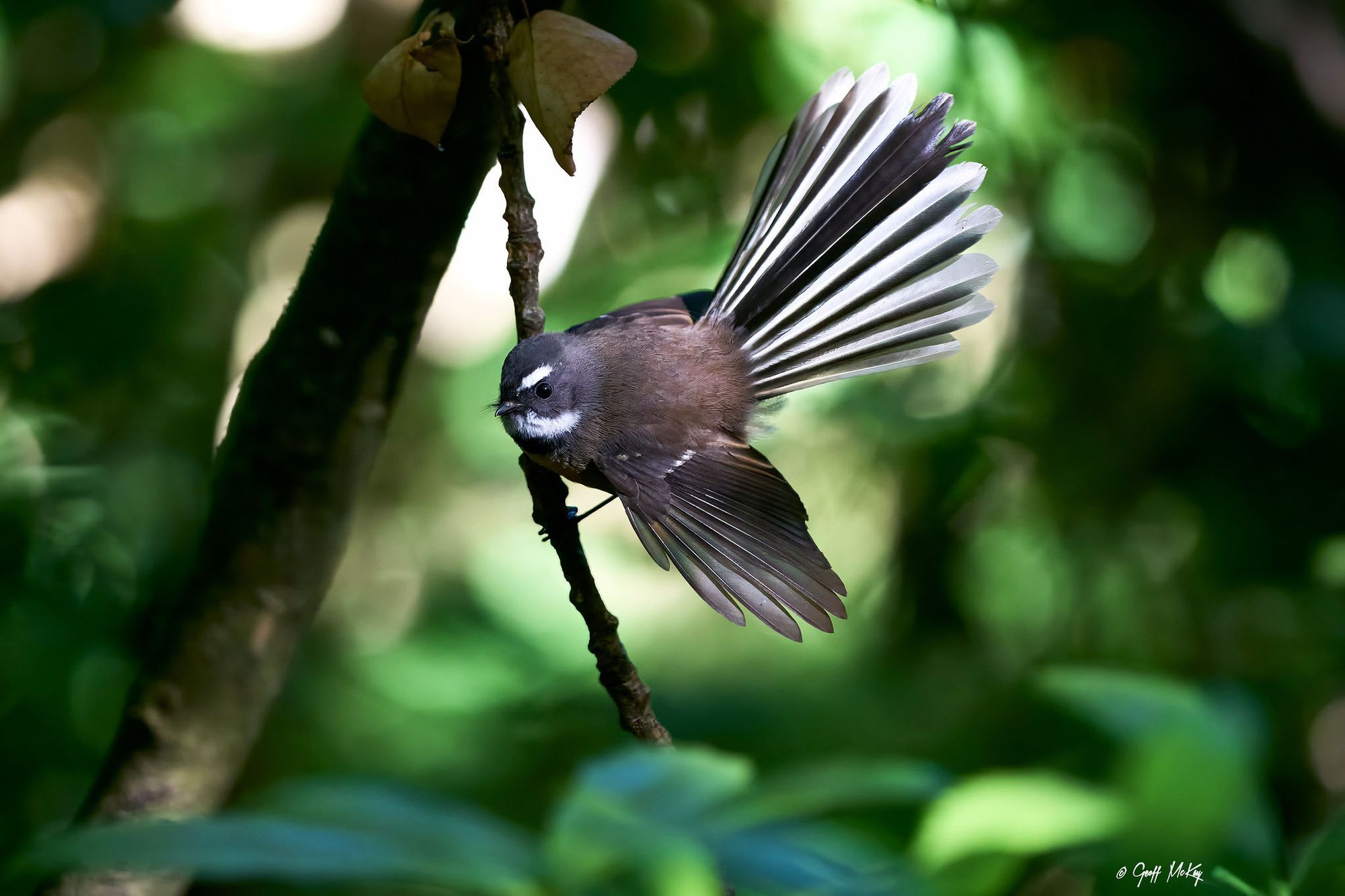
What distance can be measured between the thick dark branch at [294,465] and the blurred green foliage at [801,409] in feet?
1.62

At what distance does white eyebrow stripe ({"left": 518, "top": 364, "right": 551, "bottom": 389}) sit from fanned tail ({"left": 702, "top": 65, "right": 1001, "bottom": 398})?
309mm

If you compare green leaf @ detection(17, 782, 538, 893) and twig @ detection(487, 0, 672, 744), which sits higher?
twig @ detection(487, 0, 672, 744)

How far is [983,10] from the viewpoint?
225cm

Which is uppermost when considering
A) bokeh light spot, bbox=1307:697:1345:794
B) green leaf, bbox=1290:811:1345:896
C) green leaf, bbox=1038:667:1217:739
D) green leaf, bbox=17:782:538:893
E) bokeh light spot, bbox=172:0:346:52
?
bokeh light spot, bbox=172:0:346:52

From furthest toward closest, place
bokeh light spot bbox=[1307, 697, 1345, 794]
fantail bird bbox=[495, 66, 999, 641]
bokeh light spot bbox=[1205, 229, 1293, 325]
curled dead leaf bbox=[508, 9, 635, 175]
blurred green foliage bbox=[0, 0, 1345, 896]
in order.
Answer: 1. bokeh light spot bbox=[1307, 697, 1345, 794]
2. bokeh light spot bbox=[1205, 229, 1293, 325]
3. blurred green foliage bbox=[0, 0, 1345, 896]
4. fantail bird bbox=[495, 66, 999, 641]
5. curled dead leaf bbox=[508, 9, 635, 175]

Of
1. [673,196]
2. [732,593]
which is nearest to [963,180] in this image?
[732,593]

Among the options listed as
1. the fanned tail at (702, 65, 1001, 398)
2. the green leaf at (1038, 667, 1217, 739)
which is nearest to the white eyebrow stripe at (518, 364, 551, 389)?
the fanned tail at (702, 65, 1001, 398)

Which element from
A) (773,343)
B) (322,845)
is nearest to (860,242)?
(773,343)

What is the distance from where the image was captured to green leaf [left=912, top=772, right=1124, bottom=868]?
1.72 feet

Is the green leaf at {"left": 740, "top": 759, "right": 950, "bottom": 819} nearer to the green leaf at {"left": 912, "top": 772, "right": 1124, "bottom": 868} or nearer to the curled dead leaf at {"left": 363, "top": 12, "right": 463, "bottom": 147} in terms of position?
the green leaf at {"left": 912, "top": 772, "right": 1124, "bottom": 868}

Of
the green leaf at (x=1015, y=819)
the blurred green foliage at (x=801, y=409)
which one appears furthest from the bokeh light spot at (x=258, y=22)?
the green leaf at (x=1015, y=819)

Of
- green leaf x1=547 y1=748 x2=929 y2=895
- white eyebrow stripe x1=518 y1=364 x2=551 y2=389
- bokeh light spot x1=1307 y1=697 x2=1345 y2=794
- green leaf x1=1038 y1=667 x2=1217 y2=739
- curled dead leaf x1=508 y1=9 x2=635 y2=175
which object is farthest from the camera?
bokeh light spot x1=1307 y1=697 x2=1345 y2=794

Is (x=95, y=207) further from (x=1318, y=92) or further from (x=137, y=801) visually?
(x=1318, y=92)

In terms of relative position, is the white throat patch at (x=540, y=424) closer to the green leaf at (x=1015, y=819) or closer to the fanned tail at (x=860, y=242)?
the fanned tail at (x=860, y=242)
